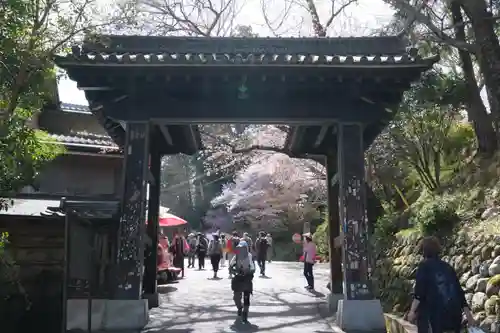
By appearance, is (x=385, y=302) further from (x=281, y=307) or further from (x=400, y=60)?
(x=400, y=60)

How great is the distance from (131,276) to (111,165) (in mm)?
9677

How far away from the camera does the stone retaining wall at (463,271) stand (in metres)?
8.66

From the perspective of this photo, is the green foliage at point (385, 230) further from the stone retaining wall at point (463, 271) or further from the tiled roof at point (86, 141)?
the tiled roof at point (86, 141)

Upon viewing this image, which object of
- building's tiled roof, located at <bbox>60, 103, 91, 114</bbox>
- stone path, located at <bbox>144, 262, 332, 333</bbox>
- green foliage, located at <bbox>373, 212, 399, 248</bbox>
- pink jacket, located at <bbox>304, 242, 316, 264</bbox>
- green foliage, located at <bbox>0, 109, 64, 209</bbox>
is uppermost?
building's tiled roof, located at <bbox>60, 103, 91, 114</bbox>

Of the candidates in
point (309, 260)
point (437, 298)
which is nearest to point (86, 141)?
point (309, 260)

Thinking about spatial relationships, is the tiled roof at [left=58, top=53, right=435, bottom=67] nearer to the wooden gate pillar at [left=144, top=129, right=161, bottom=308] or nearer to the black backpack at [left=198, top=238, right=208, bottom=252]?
the wooden gate pillar at [left=144, top=129, right=161, bottom=308]

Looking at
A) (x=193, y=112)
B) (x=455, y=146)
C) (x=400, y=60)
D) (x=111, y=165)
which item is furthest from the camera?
(x=111, y=165)

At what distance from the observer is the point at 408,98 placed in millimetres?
15164

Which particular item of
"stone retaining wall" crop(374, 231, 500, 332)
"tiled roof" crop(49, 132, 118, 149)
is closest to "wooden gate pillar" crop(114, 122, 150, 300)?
"stone retaining wall" crop(374, 231, 500, 332)

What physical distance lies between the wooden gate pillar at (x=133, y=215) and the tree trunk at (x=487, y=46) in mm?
7952

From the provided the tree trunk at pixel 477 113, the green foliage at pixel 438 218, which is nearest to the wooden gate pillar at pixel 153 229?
the green foliage at pixel 438 218

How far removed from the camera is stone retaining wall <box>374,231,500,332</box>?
8.66 metres

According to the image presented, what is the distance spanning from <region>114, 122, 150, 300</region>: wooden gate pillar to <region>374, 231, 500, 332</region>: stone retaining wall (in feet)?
19.7

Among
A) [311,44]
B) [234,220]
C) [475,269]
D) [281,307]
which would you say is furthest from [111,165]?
[234,220]
